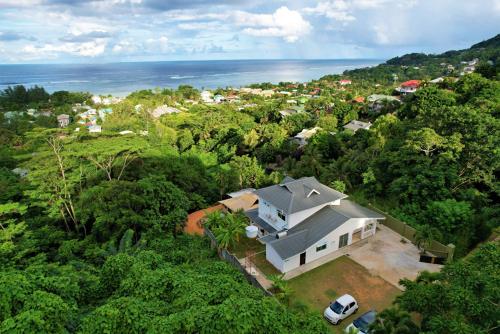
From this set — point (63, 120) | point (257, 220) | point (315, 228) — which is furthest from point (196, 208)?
point (63, 120)

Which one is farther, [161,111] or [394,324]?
[161,111]

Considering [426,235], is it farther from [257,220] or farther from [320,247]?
[257,220]

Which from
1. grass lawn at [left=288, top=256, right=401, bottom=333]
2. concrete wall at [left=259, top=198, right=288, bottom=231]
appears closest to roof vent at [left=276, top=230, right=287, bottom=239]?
concrete wall at [left=259, top=198, right=288, bottom=231]

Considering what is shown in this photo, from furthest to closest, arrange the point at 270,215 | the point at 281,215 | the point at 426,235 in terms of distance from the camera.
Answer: the point at 270,215
the point at 281,215
the point at 426,235

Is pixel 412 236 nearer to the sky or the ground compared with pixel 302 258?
nearer to the sky

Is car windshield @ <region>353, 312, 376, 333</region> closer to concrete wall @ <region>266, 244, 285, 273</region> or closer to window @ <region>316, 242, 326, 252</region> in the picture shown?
concrete wall @ <region>266, 244, 285, 273</region>

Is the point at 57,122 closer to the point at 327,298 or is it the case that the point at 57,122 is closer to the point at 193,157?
the point at 193,157

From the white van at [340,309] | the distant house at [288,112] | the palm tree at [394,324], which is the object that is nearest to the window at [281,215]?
the white van at [340,309]
